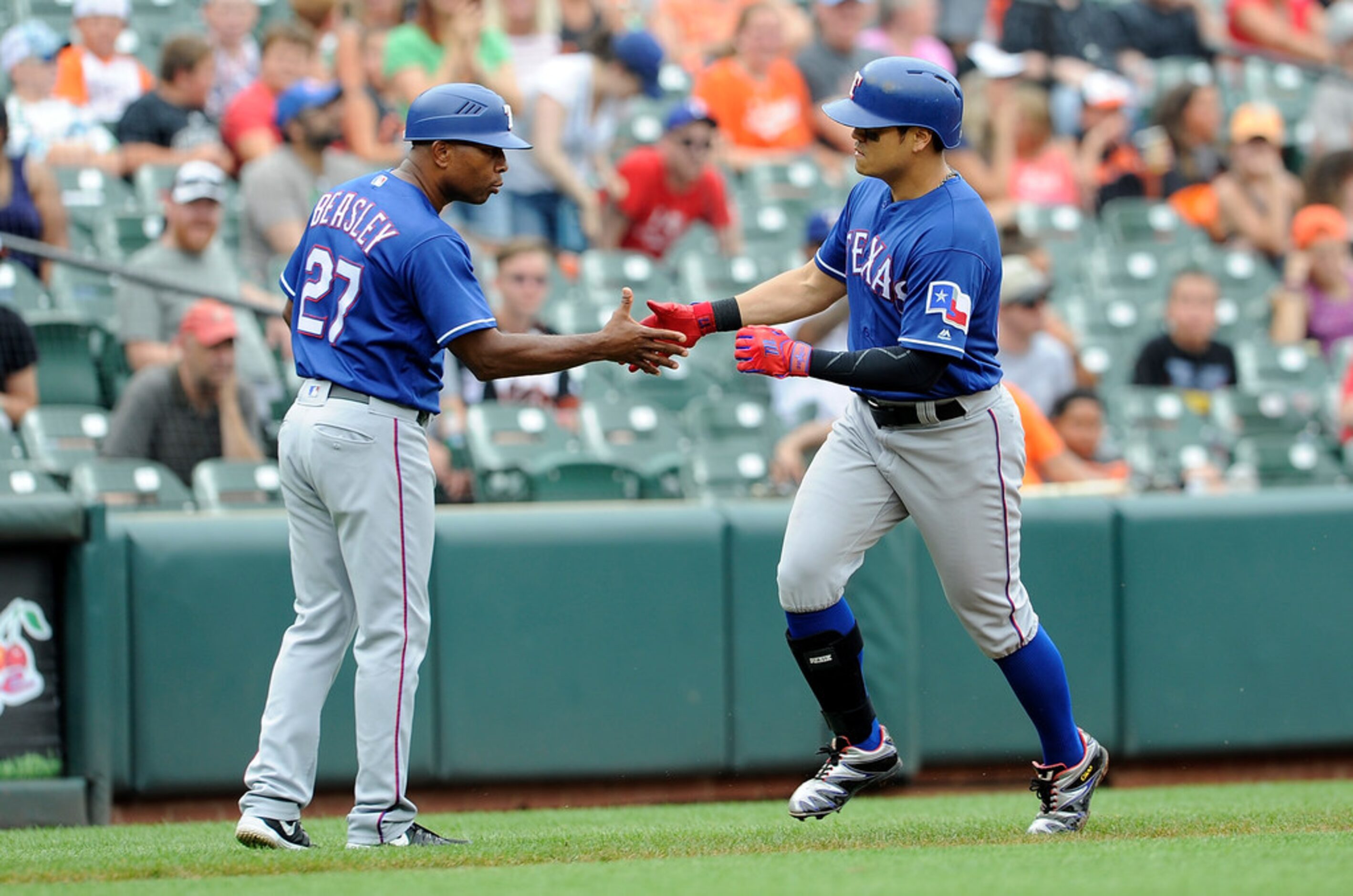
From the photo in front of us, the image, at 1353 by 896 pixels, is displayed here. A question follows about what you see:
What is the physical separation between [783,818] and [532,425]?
268 centimetres

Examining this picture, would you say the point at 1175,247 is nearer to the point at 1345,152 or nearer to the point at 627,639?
the point at 1345,152

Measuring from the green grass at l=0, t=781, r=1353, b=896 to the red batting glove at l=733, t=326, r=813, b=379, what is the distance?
1.17 metres

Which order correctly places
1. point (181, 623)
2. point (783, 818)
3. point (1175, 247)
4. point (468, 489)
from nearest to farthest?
point (783, 818)
point (181, 623)
point (468, 489)
point (1175, 247)

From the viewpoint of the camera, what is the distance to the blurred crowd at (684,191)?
7.63m

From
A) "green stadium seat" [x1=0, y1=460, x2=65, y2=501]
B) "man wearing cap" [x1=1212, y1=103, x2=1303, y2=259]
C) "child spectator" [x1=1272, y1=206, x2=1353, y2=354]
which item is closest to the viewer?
"green stadium seat" [x1=0, y1=460, x2=65, y2=501]

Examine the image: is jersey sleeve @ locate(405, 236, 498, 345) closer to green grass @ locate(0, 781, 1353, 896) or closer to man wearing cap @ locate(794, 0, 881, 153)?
green grass @ locate(0, 781, 1353, 896)

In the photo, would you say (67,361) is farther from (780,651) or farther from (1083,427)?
(1083,427)

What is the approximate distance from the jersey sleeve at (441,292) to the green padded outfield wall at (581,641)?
6.82 ft

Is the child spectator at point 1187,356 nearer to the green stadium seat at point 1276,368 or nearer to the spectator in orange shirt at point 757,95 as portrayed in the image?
the green stadium seat at point 1276,368

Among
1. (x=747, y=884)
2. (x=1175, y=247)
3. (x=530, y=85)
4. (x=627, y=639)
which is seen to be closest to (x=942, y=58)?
(x=1175, y=247)

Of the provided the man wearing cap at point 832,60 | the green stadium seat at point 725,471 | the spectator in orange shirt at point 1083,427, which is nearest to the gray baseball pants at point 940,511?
the green stadium seat at point 725,471

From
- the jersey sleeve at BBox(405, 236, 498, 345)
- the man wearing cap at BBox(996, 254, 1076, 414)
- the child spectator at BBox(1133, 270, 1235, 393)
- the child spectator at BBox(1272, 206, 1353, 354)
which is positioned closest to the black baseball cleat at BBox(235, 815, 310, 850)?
the jersey sleeve at BBox(405, 236, 498, 345)

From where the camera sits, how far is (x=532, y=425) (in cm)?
764

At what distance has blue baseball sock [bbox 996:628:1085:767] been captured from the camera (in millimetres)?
4539
